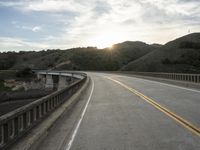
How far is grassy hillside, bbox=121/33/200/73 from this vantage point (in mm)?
118506

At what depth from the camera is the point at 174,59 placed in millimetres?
127938

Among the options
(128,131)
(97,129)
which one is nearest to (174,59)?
(97,129)

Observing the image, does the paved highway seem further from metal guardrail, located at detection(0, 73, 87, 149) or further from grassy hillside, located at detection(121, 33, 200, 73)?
grassy hillside, located at detection(121, 33, 200, 73)

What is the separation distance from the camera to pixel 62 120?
13.3m

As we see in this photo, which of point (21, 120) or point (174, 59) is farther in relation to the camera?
point (174, 59)

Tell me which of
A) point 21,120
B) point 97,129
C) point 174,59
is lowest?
point 97,129

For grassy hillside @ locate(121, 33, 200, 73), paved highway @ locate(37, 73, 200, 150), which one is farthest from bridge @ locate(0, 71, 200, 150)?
grassy hillside @ locate(121, 33, 200, 73)

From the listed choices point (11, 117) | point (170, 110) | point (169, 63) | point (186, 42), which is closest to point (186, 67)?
point (169, 63)

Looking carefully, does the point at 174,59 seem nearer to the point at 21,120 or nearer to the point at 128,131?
the point at 128,131

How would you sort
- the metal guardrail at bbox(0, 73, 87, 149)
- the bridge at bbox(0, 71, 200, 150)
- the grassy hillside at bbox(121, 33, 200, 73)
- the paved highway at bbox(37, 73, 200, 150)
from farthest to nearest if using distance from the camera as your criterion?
the grassy hillside at bbox(121, 33, 200, 73), the paved highway at bbox(37, 73, 200, 150), the bridge at bbox(0, 71, 200, 150), the metal guardrail at bbox(0, 73, 87, 149)

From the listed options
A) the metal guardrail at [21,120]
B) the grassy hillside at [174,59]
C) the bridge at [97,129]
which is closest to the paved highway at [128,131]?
the bridge at [97,129]

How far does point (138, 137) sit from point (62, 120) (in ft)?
14.3

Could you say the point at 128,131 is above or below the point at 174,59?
below

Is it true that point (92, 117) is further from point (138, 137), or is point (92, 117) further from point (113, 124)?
point (138, 137)
